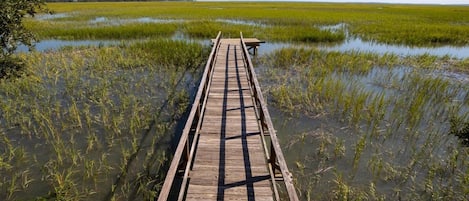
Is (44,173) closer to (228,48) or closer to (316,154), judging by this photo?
(316,154)

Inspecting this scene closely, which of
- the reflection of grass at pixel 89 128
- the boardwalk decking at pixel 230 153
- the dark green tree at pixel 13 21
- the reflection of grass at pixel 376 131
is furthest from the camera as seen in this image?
the reflection of grass at pixel 376 131

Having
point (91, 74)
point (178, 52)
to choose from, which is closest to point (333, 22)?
point (178, 52)

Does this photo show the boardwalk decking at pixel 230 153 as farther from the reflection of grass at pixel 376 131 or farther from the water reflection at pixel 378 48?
the water reflection at pixel 378 48

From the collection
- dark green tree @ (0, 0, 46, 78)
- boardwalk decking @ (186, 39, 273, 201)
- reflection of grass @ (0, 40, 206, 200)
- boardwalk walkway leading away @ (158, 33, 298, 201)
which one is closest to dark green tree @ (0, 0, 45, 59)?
dark green tree @ (0, 0, 46, 78)

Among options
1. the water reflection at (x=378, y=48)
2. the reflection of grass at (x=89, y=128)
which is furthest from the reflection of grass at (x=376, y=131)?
the water reflection at (x=378, y=48)

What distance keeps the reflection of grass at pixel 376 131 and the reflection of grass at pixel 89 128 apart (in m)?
3.38

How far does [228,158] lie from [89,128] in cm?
441

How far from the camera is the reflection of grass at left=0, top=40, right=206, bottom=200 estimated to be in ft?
17.7

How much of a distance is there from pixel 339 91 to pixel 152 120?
6.50m

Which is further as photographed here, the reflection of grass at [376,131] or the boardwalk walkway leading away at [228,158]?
the reflection of grass at [376,131]

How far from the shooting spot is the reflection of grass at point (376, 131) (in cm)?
549

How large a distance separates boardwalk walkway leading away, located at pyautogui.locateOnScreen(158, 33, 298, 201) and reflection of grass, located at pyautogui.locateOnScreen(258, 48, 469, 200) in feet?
3.89

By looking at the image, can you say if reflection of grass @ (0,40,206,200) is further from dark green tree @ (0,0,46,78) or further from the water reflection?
the water reflection

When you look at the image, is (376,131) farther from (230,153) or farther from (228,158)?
(228,158)
